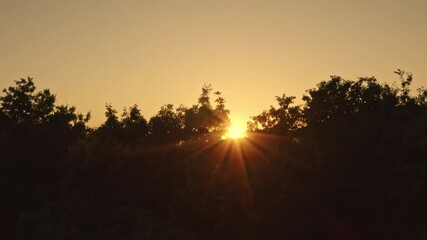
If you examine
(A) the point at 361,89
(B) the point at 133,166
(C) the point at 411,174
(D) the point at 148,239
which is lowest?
(D) the point at 148,239

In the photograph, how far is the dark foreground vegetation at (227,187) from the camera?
31.7m

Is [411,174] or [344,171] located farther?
[344,171]

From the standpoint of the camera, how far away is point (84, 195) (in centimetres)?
3762

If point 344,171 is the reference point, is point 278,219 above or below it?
below

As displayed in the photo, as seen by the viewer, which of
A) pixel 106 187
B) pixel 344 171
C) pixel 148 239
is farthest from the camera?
pixel 106 187

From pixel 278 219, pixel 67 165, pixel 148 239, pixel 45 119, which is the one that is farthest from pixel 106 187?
pixel 45 119

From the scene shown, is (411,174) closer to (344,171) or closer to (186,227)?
(344,171)

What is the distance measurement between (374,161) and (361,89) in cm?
3223

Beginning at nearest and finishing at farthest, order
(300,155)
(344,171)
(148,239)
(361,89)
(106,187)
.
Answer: (148,239)
(344,171)
(300,155)
(106,187)
(361,89)

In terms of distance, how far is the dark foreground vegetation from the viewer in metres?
31.7

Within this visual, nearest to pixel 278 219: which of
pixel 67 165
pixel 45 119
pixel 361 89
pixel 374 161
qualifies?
pixel 374 161

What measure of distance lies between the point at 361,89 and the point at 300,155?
1250 inches

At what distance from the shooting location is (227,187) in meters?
35.0

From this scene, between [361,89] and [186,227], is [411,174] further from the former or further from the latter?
[361,89]
